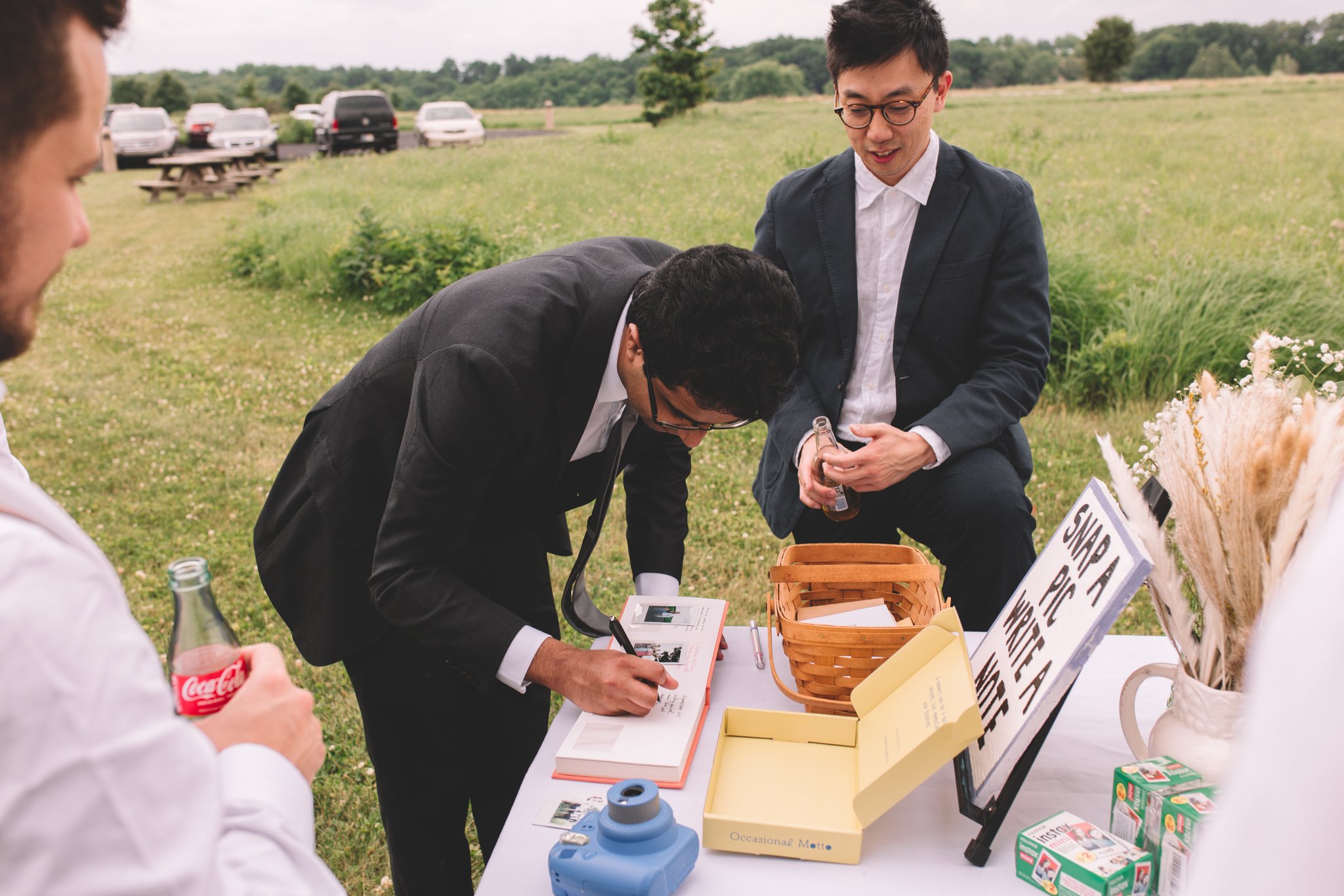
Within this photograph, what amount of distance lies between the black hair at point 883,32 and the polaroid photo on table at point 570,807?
1.96 metres

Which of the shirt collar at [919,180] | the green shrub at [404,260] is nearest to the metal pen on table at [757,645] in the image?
the shirt collar at [919,180]

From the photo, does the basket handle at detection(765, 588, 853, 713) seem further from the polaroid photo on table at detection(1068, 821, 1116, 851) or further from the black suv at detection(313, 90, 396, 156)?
the black suv at detection(313, 90, 396, 156)

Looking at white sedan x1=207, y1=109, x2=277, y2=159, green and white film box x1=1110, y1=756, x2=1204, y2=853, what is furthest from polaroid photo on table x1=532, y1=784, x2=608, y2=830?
white sedan x1=207, y1=109, x2=277, y2=159

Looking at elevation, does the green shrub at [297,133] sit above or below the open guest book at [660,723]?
above

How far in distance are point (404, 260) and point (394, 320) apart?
89 centimetres

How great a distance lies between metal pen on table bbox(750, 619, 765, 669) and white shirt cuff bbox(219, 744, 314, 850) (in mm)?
1092

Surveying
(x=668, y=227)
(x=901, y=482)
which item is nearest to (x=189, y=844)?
(x=901, y=482)

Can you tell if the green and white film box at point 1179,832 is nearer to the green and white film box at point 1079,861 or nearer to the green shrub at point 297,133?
the green and white film box at point 1079,861

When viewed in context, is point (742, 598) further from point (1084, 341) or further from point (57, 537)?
point (57, 537)

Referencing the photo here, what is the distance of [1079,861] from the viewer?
1.20m

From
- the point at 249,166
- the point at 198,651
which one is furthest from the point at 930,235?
the point at 249,166

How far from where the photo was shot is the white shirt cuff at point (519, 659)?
70.4 inches

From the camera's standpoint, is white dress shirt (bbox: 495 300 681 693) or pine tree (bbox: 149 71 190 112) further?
pine tree (bbox: 149 71 190 112)

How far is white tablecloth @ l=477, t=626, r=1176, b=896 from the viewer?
4.20 ft
